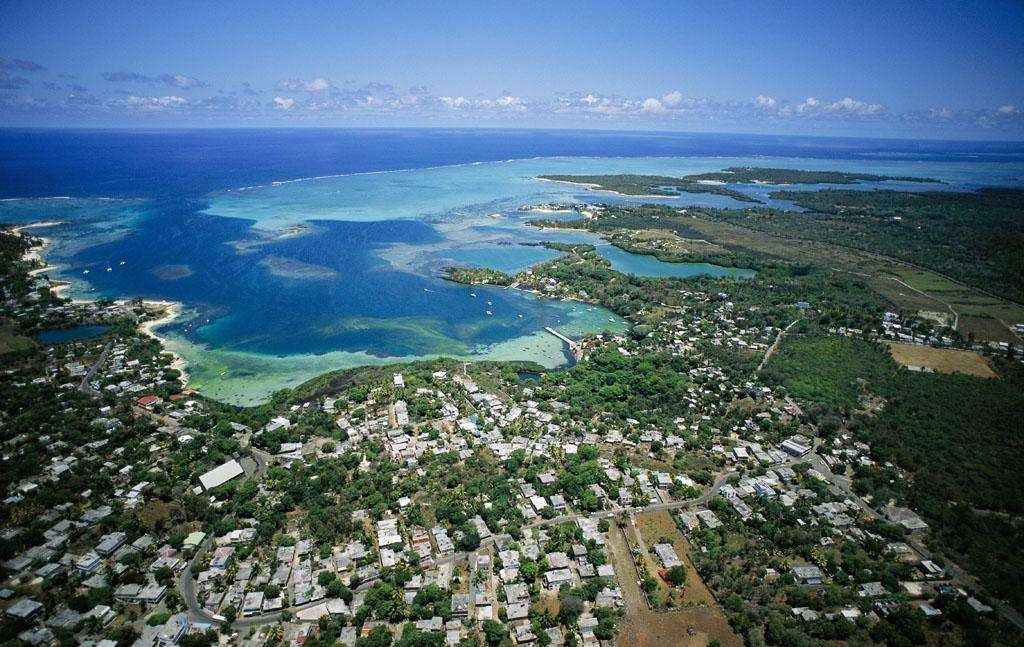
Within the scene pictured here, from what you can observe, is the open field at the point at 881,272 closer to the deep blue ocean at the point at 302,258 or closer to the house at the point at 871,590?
the deep blue ocean at the point at 302,258

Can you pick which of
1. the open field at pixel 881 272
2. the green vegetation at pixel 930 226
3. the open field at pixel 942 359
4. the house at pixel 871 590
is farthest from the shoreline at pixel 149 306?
the green vegetation at pixel 930 226

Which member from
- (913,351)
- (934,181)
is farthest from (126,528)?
(934,181)

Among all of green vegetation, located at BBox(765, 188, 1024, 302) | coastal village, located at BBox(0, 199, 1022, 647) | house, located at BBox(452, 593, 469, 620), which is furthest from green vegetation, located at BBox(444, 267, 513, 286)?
green vegetation, located at BBox(765, 188, 1024, 302)

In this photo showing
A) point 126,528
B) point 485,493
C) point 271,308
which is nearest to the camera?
point 126,528

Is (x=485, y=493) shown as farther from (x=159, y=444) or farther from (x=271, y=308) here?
(x=271, y=308)

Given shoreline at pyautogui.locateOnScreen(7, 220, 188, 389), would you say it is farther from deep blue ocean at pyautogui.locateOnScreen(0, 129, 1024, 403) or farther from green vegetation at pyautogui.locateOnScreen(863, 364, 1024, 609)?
green vegetation at pyautogui.locateOnScreen(863, 364, 1024, 609)

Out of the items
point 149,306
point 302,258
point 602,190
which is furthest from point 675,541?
point 602,190

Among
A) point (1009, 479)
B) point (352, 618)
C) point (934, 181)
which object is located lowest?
point (352, 618)
